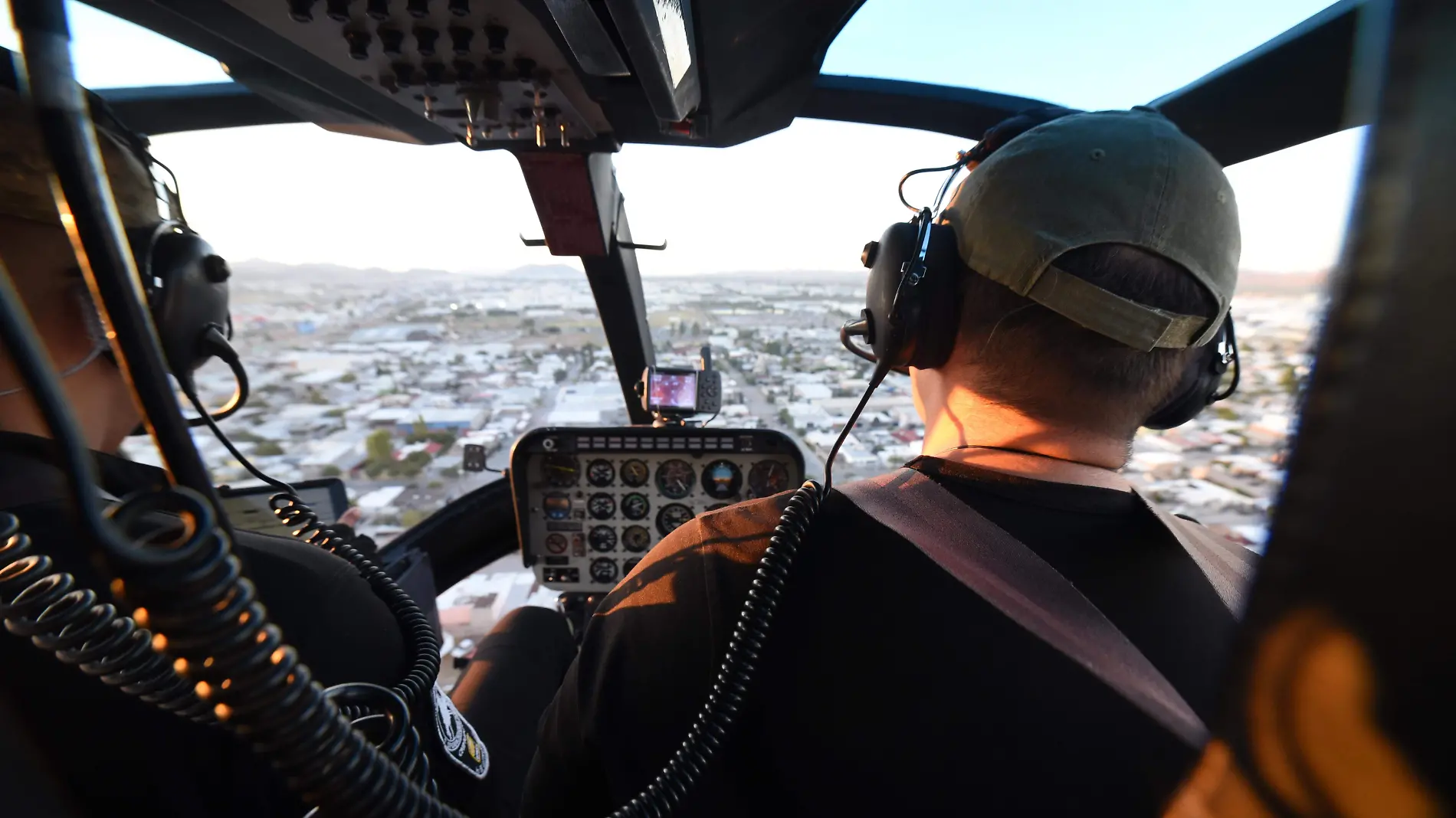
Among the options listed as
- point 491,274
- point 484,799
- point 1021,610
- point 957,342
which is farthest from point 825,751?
point 491,274

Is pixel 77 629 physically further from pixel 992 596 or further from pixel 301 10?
pixel 301 10

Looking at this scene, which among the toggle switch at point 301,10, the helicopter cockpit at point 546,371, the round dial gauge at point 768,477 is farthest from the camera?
the round dial gauge at point 768,477

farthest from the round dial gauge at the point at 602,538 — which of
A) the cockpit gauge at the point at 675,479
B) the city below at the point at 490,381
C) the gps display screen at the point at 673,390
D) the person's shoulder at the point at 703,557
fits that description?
the person's shoulder at the point at 703,557

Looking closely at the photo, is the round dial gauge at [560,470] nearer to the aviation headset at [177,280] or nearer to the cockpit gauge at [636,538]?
the cockpit gauge at [636,538]

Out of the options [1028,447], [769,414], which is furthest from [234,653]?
[769,414]

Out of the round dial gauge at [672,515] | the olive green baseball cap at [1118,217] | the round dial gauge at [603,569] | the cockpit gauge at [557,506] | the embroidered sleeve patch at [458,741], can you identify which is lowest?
the round dial gauge at [603,569]

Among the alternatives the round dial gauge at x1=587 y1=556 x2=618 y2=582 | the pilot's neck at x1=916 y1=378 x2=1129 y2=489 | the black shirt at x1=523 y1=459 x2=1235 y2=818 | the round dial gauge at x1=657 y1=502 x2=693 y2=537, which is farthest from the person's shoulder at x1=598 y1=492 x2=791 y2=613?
the round dial gauge at x1=587 y1=556 x2=618 y2=582

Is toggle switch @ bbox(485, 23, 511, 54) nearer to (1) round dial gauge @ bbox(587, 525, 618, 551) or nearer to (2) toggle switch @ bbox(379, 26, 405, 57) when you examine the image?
(2) toggle switch @ bbox(379, 26, 405, 57)
